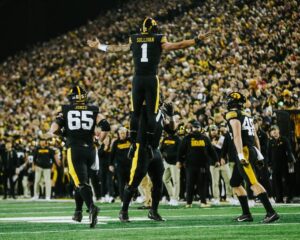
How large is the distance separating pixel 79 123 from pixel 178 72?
67.6 feet

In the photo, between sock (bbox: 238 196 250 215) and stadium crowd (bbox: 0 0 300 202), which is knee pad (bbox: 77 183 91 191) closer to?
sock (bbox: 238 196 250 215)

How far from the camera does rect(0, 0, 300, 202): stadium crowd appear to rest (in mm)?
24703

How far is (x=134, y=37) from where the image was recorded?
12.3m

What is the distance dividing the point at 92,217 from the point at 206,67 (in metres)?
19.9

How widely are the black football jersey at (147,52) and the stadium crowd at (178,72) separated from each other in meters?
8.77

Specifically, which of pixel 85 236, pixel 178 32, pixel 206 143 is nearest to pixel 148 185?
pixel 206 143

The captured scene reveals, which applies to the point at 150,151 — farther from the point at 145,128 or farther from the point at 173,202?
the point at 173,202

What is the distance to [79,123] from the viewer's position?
39.3 feet

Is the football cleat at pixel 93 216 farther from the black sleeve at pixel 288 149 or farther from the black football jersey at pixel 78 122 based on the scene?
the black sleeve at pixel 288 149

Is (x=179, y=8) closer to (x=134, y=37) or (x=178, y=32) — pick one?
(x=178, y=32)

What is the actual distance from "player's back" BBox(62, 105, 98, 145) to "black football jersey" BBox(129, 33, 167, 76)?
954 millimetres

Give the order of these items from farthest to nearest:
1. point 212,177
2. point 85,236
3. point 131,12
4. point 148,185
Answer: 1. point 131,12
2. point 212,177
3. point 148,185
4. point 85,236

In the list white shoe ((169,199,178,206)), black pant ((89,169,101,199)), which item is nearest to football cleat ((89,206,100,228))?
white shoe ((169,199,178,206))

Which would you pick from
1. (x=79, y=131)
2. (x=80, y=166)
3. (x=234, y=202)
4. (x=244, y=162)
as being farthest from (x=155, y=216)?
(x=234, y=202)
